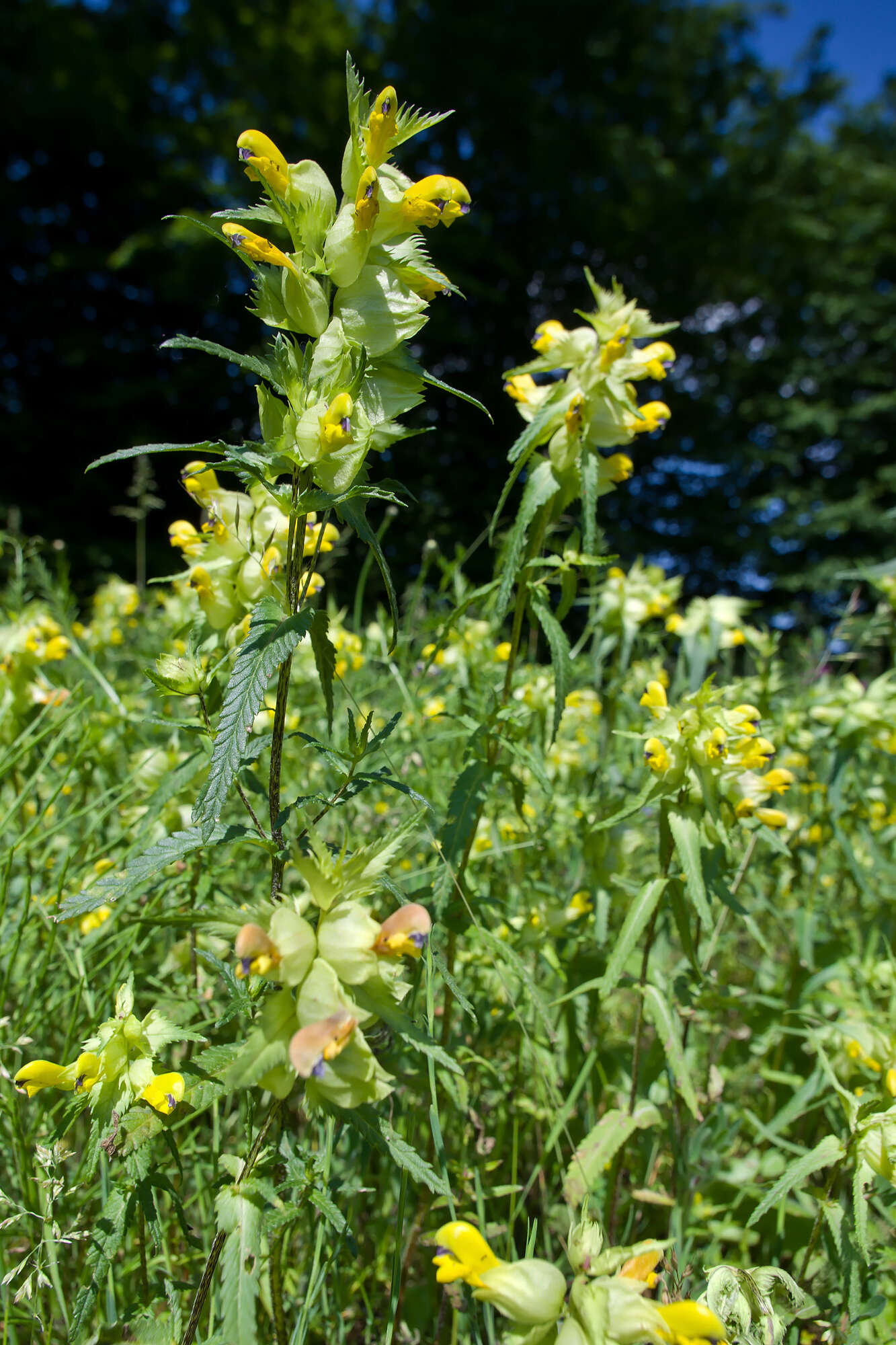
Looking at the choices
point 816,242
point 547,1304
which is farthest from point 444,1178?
point 816,242

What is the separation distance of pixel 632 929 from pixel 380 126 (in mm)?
900

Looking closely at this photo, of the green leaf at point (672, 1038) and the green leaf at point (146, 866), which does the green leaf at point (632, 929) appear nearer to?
the green leaf at point (672, 1038)

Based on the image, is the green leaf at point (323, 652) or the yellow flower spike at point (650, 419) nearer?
the green leaf at point (323, 652)

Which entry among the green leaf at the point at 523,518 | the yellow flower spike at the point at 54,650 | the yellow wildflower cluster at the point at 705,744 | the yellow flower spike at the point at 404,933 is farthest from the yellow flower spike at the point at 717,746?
the yellow flower spike at the point at 54,650

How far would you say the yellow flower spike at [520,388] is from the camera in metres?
1.10

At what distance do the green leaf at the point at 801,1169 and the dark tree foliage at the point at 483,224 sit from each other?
22.3 ft

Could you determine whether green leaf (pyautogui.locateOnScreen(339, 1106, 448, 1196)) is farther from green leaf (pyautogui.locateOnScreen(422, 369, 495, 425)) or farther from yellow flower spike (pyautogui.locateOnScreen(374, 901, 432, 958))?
green leaf (pyautogui.locateOnScreen(422, 369, 495, 425))

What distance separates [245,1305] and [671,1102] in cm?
76

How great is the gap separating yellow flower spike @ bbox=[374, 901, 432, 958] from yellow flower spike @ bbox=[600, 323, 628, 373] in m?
0.80

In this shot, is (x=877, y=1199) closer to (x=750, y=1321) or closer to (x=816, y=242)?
(x=750, y=1321)

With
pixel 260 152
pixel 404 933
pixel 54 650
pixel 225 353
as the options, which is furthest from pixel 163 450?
pixel 54 650

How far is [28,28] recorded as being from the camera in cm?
945

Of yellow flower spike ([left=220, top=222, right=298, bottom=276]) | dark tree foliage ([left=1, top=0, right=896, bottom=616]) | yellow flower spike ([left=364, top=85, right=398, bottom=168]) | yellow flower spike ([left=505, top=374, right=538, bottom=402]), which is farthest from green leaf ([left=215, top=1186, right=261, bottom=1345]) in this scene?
dark tree foliage ([left=1, top=0, right=896, bottom=616])

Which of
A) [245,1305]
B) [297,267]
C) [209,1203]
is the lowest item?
[209,1203]
